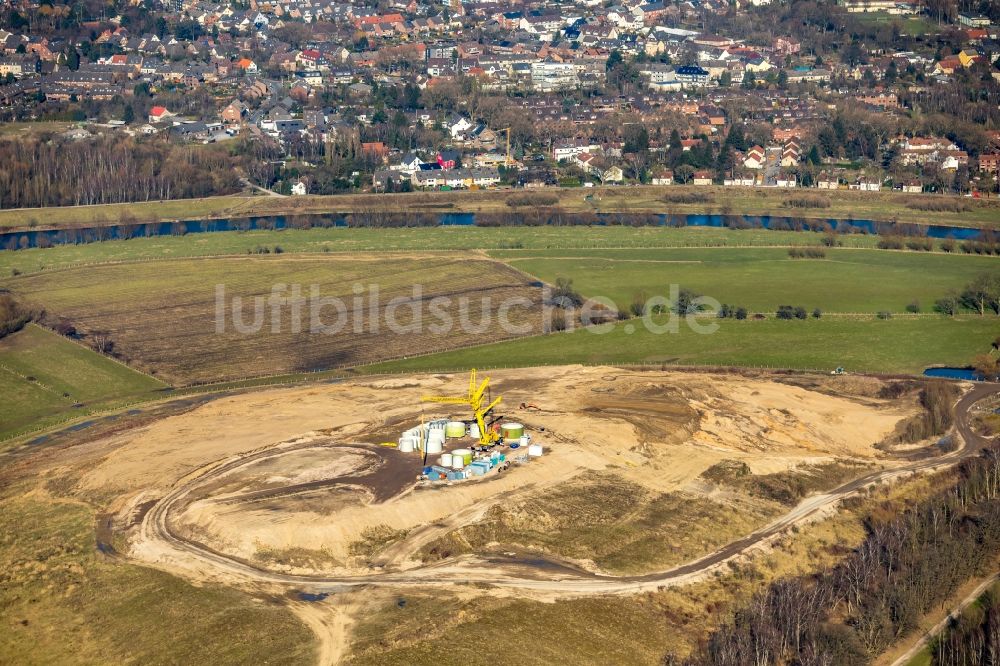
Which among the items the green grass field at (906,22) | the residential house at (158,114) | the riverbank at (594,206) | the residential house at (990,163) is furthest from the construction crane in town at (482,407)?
the green grass field at (906,22)

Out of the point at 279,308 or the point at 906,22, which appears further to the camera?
the point at 906,22

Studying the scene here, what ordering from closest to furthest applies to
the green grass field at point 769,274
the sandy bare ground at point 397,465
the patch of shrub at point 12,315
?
the sandy bare ground at point 397,465 → the patch of shrub at point 12,315 → the green grass field at point 769,274

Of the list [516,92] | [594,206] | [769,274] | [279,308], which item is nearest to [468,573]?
[279,308]

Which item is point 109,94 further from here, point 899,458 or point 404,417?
point 899,458

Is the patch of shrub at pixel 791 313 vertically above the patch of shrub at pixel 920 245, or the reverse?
the patch of shrub at pixel 920 245

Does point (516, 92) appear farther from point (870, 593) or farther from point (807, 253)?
point (870, 593)

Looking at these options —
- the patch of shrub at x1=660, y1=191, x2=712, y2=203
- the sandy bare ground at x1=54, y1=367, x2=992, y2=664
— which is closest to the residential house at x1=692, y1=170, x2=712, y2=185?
the patch of shrub at x1=660, y1=191, x2=712, y2=203

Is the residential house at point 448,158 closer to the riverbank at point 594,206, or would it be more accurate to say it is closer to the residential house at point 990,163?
the riverbank at point 594,206
